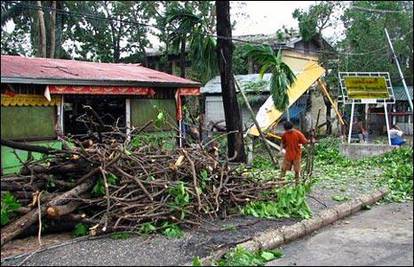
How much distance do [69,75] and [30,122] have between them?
1.62 metres

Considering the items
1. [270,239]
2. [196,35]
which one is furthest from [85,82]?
[270,239]

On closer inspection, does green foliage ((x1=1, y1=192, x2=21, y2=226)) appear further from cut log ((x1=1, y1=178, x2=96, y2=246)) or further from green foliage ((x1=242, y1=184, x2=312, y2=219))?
green foliage ((x1=242, y1=184, x2=312, y2=219))

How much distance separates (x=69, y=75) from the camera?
40.6 ft

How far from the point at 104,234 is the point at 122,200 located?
0.53 metres

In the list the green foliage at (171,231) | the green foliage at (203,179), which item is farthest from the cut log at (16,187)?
the green foliage at (203,179)

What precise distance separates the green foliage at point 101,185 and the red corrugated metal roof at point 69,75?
393 centimetres

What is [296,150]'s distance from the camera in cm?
1123

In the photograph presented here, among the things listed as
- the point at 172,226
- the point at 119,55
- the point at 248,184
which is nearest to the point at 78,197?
the point at 172,226


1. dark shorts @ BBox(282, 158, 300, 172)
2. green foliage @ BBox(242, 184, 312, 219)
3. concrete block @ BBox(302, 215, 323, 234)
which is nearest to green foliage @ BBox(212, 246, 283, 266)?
concrete block @ BBox(302, 215, 323, 234)

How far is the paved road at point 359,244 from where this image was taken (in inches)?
249

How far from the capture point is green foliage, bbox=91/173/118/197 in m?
7.44

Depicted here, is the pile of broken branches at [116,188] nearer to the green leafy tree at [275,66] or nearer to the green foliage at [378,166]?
the green foliage at [378,166]

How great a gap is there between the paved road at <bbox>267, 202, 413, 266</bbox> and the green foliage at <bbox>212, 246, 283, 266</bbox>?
0.40 ft

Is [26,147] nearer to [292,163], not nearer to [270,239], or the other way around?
[270,239]
